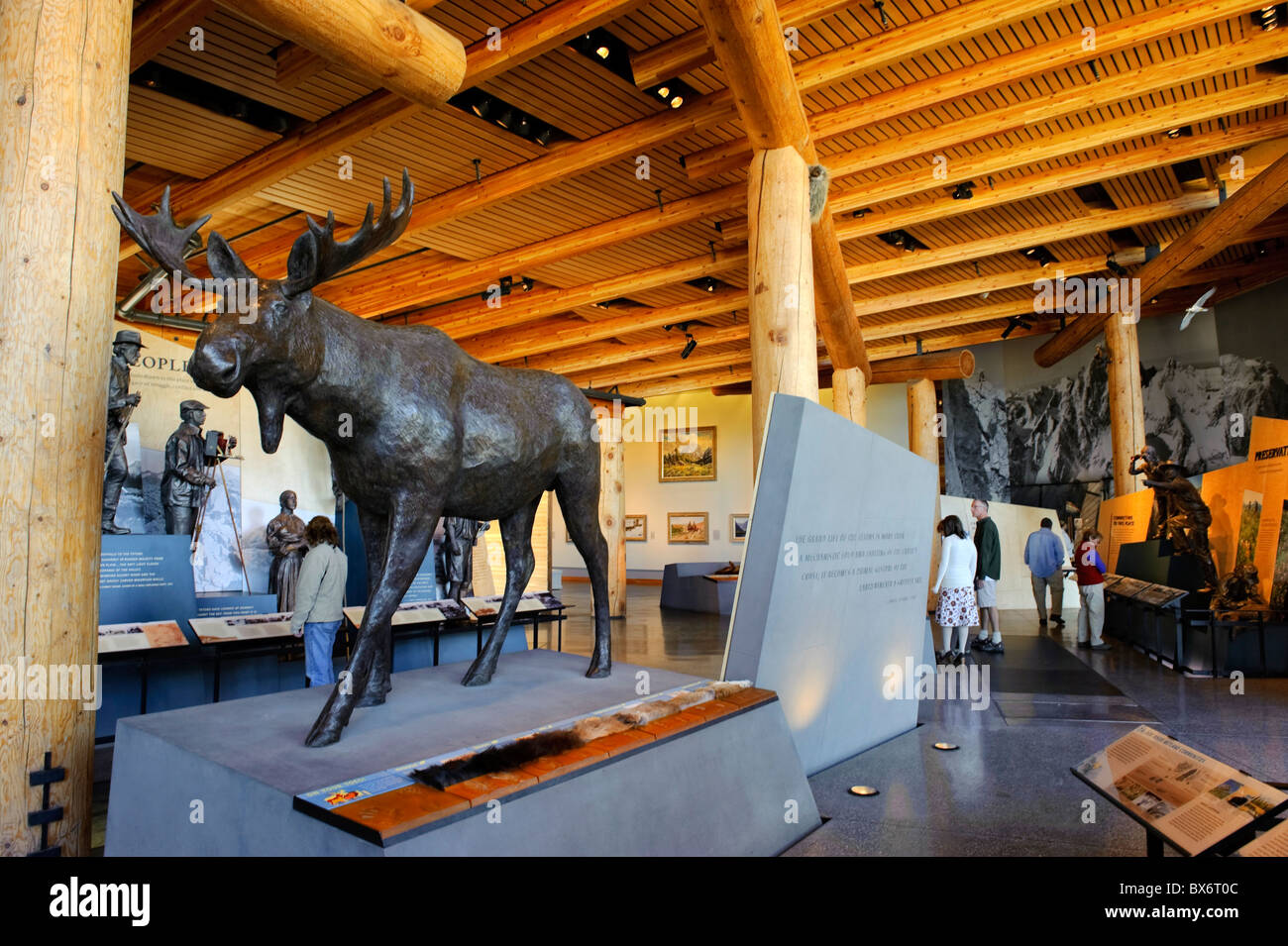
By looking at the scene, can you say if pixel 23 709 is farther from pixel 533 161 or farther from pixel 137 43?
pixel 533 161

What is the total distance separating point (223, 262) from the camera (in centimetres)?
202

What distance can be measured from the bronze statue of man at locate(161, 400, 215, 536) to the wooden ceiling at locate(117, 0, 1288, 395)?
6.49 ft

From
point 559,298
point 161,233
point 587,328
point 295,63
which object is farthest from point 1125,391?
point 161,233

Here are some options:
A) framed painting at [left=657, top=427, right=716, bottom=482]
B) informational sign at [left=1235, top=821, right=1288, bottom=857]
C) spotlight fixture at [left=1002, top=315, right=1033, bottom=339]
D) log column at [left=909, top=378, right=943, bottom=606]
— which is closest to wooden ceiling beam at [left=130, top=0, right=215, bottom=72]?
informational sign at [left=1235, top=821, right=1288, bottom=857]

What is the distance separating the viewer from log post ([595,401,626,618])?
13.2 meters

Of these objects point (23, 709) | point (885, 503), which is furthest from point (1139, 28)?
point (23, 709)

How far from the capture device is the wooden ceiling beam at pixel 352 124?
4.81 metres

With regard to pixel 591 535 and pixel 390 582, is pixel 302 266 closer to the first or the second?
pixel 390 582

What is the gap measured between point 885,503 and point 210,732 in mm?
3772

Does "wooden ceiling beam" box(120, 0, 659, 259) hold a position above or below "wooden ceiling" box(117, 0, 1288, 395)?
below

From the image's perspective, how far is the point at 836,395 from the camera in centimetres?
1043

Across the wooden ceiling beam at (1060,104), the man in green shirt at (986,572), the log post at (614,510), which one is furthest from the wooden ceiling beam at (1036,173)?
the log post at (614,510)

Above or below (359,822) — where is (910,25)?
above

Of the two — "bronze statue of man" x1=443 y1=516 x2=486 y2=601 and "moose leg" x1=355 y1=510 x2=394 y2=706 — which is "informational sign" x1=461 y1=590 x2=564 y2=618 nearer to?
"bronze statue of man" x1=443 y1=516 x2=486 y2=601
